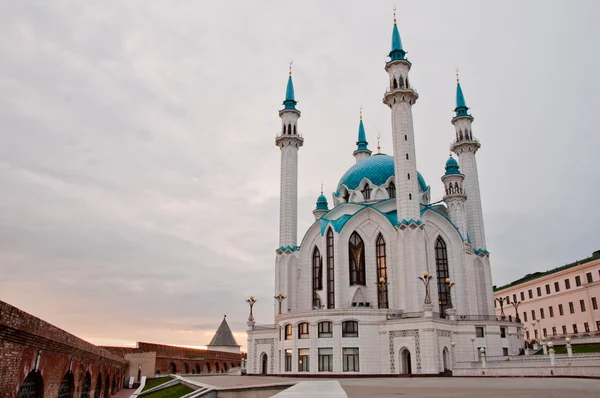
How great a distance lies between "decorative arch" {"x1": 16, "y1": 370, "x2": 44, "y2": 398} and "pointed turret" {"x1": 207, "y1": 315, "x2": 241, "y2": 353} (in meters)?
63.2

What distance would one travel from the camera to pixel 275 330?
45469mm

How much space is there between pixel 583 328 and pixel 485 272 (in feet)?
47.7

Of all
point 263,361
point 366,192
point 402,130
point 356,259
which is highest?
point 402,130

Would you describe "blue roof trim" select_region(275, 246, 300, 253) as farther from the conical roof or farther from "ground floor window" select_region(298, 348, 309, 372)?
the conical roof

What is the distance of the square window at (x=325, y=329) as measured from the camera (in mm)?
38500

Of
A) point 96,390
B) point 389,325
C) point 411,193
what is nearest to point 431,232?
point 411,193

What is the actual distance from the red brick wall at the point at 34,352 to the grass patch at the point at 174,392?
8.90 meters

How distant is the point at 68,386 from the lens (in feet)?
62.5

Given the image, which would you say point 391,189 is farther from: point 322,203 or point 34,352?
point 34,352

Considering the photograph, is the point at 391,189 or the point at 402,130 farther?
the point at 391,189

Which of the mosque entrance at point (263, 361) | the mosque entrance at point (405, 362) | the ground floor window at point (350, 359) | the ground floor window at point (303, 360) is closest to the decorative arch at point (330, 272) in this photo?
the ground floor window at point (303, 360)

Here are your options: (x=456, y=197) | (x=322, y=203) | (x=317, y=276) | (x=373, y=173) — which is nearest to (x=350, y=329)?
(x=317, y=276)

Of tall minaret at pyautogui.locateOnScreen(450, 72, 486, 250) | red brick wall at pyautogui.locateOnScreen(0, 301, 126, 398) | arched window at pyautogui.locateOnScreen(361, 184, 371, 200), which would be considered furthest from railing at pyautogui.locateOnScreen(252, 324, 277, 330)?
red brick wall at pyautogui.locateOnScreen(0, 301, 126, 398)

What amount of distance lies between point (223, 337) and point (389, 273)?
4134 cm
